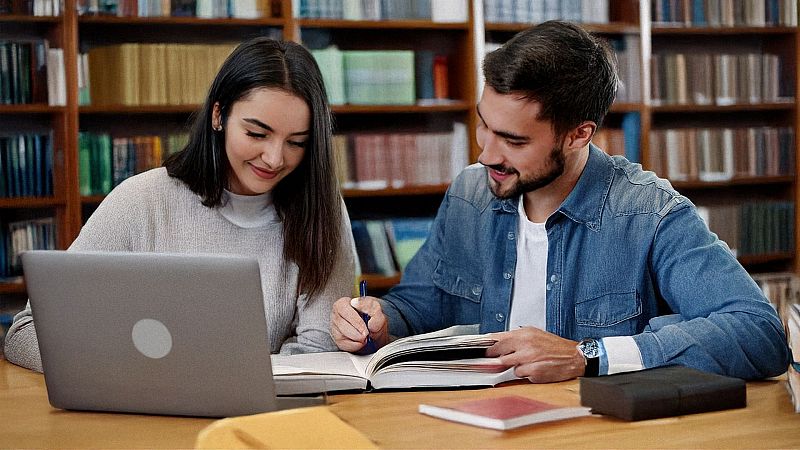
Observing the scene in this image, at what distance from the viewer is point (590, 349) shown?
1.59 m

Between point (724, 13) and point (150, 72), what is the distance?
2540 mm

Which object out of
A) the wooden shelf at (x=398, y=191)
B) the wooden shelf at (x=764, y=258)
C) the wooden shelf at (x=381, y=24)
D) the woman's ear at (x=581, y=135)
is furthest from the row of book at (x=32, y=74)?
the wooden shelf at (x=764, y=258)

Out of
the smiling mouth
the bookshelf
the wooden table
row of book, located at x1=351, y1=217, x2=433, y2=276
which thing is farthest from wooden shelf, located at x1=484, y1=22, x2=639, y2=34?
the wooden table

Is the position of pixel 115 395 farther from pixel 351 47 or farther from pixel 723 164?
pixel 723 164

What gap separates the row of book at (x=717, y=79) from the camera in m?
4.34

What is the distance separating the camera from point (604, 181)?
6.35 feet

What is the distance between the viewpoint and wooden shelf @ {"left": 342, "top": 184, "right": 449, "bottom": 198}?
3883 millimetres

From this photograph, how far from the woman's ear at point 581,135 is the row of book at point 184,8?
2064 millimetres

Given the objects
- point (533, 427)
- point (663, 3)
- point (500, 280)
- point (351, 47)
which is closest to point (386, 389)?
point (533, 427)

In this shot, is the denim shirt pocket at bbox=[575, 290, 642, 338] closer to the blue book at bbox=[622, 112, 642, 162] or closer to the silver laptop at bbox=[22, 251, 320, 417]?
the silver laptop at bbox=[22, 251, 320, 417]

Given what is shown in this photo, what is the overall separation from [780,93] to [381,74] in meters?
1.92

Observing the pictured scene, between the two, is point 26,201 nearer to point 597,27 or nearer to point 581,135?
point 581,135

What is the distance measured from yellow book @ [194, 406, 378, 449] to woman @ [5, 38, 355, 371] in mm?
673

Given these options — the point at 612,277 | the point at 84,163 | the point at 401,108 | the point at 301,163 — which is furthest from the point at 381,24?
the point at 612,277
